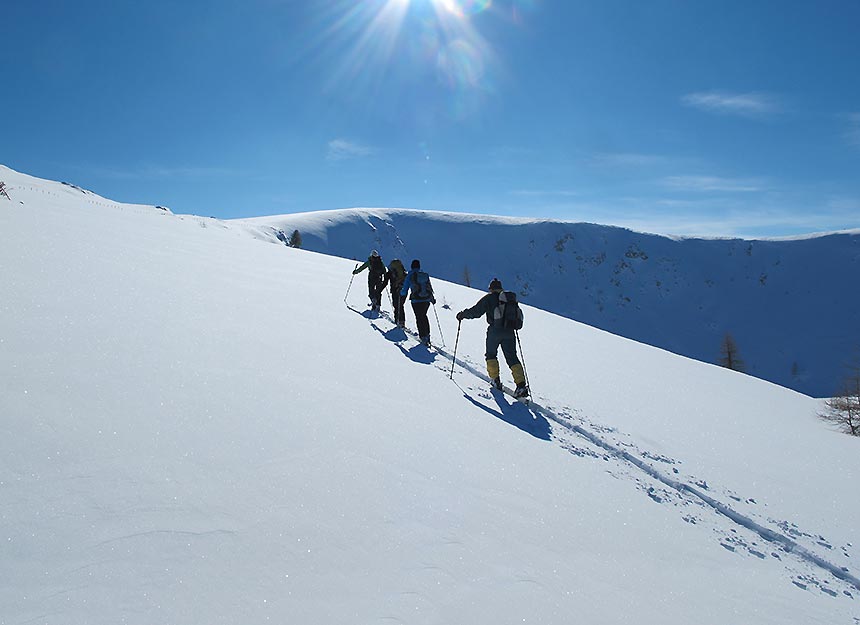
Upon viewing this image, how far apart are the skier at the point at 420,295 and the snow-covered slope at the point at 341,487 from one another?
2320 millimetres

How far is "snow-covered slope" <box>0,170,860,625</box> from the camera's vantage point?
2.51 meters

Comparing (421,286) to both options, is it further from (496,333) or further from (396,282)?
(496,333)

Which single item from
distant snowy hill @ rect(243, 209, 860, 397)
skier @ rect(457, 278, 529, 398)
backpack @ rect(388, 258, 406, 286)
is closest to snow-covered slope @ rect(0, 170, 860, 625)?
skier @ rect(457, 278, 529, 398)

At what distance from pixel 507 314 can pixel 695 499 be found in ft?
13.4

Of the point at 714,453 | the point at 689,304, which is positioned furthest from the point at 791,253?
the point at 714,453

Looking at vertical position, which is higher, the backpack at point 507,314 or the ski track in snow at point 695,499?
the backpack at point 507,314

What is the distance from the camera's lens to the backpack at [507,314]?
8.48 m

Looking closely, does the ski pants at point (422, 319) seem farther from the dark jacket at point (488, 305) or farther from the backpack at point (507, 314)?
the backpack at point (507, 314)

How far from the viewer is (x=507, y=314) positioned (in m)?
8.51

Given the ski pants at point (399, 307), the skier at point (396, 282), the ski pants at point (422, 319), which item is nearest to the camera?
the ski pants at point (422, 319)

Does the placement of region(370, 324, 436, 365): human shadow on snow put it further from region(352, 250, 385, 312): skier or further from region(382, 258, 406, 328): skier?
region(352, 250, 385, 312): skier

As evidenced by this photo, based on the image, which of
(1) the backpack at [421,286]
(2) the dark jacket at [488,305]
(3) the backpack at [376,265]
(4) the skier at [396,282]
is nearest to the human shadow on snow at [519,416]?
(2) the dark jacket at [488,305]

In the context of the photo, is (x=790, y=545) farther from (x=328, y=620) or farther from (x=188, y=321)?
(x=188, y=321)

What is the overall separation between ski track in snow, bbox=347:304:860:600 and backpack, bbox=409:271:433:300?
3.82m
